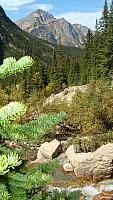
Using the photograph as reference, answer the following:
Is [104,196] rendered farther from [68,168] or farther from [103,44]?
[103,44]

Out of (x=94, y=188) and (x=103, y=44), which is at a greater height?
(x=103, y=44)

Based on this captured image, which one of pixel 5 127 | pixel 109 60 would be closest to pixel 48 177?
pixel 5 127

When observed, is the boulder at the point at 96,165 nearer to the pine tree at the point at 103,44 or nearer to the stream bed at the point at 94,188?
the stream bed at the point at 94,188

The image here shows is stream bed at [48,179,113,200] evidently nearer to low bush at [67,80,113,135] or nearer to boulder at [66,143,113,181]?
boulder at [66,143,113,181]

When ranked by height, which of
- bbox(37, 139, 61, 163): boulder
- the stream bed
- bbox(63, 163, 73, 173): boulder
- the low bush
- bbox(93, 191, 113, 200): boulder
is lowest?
bbox(93, 191, 113, 200): boulder

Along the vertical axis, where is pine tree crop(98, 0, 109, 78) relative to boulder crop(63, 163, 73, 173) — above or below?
above

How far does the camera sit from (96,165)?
25891 mm

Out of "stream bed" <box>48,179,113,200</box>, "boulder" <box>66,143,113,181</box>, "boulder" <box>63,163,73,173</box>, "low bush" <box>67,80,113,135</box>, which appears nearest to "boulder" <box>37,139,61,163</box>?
"boulder" <box>63,163,73,173</box>

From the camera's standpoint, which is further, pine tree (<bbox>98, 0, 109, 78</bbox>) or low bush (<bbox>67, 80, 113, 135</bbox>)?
pine tree (<bbox>98, 0, 109, 78</bbox>)

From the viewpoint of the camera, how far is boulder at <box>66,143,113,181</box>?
25.4 meters

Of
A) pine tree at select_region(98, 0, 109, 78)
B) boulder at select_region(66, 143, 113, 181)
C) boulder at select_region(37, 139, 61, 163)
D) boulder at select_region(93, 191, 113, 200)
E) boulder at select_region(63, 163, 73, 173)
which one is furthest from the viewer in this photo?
pine tree at select_region(98, 0, 109, 78)

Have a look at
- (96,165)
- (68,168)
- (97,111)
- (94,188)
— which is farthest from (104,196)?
(97,111)

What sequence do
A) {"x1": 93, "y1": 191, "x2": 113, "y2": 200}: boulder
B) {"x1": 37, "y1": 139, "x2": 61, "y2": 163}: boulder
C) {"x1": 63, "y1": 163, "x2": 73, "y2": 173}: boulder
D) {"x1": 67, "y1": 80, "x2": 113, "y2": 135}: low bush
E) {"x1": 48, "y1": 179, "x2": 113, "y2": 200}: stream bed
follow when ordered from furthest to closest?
{"x1": 67, "y1": 80, "x2": 113, "y2": 135}: low bush
{"x1": 37, "y1": 139, "x2": 61, "y2": 163}: boulder
{"x1": 63, "y1": 163, "x2": 73, "y2": 173}: boulder
{"x1": 48, "y1": 179, "x2": 113, "y2": 200}: stream bed
{"x1": 93, "y1": 191, "x2": 113, "y2": 200}: boulder

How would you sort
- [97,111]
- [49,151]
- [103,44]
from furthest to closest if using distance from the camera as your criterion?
1. [103,44]
2. [97,111]
3. [49,151]
